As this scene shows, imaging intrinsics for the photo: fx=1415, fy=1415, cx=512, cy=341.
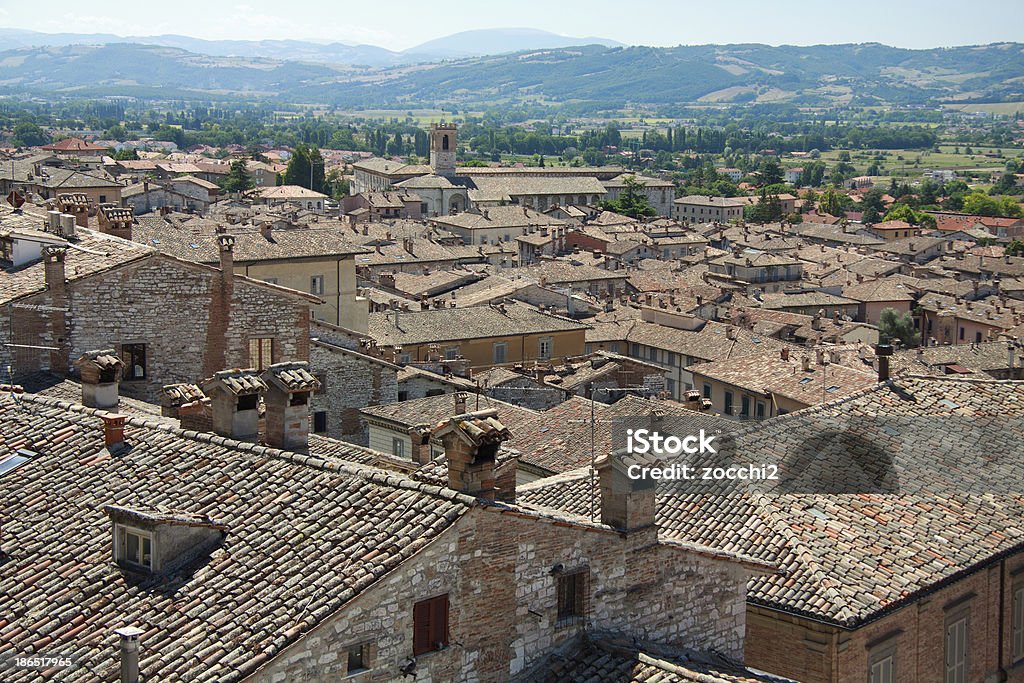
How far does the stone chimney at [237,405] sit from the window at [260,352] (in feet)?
32.6

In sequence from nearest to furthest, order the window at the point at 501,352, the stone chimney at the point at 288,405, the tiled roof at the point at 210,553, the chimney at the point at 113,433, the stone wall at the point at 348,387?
the tiled roof at the point at 210,553, the stone chimney at the point at 288,405, the chimney at the point at 113,433, the stone wall at the point at 348,387, the window at the point at 501,352

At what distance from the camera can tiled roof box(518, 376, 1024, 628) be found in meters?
15.3

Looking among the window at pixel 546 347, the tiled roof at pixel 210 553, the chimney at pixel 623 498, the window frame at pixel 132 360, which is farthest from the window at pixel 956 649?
the window at pixel 546 347

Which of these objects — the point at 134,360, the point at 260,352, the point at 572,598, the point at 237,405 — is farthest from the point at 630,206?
the point at 572,598

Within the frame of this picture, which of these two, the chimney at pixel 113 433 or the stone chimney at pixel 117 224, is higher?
the stone chimney at pixel 117 224

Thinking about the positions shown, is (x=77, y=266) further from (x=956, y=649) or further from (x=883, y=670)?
(x=956, y=649)

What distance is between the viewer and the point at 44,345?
20.4m

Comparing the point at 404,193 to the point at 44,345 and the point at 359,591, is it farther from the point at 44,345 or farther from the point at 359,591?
the point at 359,591

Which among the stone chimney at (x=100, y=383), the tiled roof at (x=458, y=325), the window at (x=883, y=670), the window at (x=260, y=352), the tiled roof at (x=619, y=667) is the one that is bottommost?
the tiled roof at (x=458, y=325)

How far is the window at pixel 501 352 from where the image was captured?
48750 mm

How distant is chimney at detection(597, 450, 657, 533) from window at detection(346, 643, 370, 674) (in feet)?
8.88

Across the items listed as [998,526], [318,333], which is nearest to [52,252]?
[318,333]

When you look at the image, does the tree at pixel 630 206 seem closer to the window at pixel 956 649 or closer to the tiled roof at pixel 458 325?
the tiled roof at pixel 458 325

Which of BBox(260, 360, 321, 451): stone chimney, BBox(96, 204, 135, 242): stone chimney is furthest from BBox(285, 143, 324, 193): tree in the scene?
BBox(260, 360, 321, 451): stone chimney
